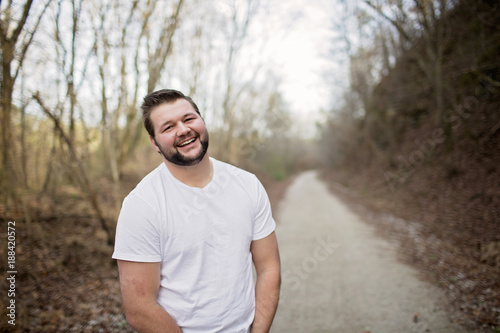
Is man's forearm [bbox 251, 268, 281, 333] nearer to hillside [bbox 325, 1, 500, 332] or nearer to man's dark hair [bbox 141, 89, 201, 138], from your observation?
man's dark hair [bbox 141, 89, 201, 138]

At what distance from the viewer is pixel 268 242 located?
1550mm

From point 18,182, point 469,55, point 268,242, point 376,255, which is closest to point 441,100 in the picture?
point 469,55

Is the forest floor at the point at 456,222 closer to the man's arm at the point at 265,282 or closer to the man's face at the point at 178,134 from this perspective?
the man's arm at the point at 265,282

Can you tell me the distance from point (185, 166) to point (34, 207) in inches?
196

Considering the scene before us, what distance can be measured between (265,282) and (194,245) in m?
0.49

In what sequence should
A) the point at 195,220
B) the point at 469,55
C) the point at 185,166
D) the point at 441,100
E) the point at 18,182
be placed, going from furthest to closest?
the point at 441,100 < the point at 469,55 < the point at 18,182 < the point at 185,166 < the point at 195,220

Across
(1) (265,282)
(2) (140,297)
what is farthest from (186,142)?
(1) (265,282)

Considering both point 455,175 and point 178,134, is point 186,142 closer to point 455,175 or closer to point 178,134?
point 178,134

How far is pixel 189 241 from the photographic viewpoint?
129cm

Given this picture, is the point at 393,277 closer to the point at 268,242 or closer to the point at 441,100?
the point at 268,242

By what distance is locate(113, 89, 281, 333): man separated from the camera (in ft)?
3.98

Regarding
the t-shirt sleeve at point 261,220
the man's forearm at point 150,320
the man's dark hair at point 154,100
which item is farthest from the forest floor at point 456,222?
the man's dark hair at point 154,100

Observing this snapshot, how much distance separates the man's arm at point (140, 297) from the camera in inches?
47.3

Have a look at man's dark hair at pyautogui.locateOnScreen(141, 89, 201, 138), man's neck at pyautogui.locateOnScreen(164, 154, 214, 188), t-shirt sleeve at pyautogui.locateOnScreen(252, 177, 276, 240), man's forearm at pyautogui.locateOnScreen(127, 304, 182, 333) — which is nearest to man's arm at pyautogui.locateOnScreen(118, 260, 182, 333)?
man's forearm at pyautogui.locateOnScreen(127, 304, 182, 333)
